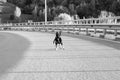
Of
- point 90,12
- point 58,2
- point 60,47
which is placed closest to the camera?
point 60,47

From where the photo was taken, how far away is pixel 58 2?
135875mm

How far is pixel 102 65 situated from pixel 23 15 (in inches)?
5224

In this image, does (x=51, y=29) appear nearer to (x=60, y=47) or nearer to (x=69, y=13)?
(x=60, y=47)

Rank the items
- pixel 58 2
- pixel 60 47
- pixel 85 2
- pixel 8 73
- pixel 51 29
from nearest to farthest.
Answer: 1. pixel 8 73
2. pixel 60 47
3. pixel 51 29
4. pixel 85 2
5. pixel 58 2

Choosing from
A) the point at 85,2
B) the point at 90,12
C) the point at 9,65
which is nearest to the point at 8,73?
the point at 9,65

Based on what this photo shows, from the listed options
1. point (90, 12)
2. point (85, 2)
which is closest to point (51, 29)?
point (90, 12)

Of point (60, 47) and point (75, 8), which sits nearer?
point (60, 47)

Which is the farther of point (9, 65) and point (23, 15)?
point (23, 15)

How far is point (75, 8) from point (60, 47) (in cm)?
10760

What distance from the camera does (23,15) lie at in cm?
13988

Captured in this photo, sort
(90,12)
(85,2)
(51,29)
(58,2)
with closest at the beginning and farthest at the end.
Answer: (51,29), (90,12), (85,2), (58,2)

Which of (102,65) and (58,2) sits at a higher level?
(58,2)

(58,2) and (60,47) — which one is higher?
(58,2)

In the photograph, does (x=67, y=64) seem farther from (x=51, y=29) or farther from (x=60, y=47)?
(x=51, y=29)
